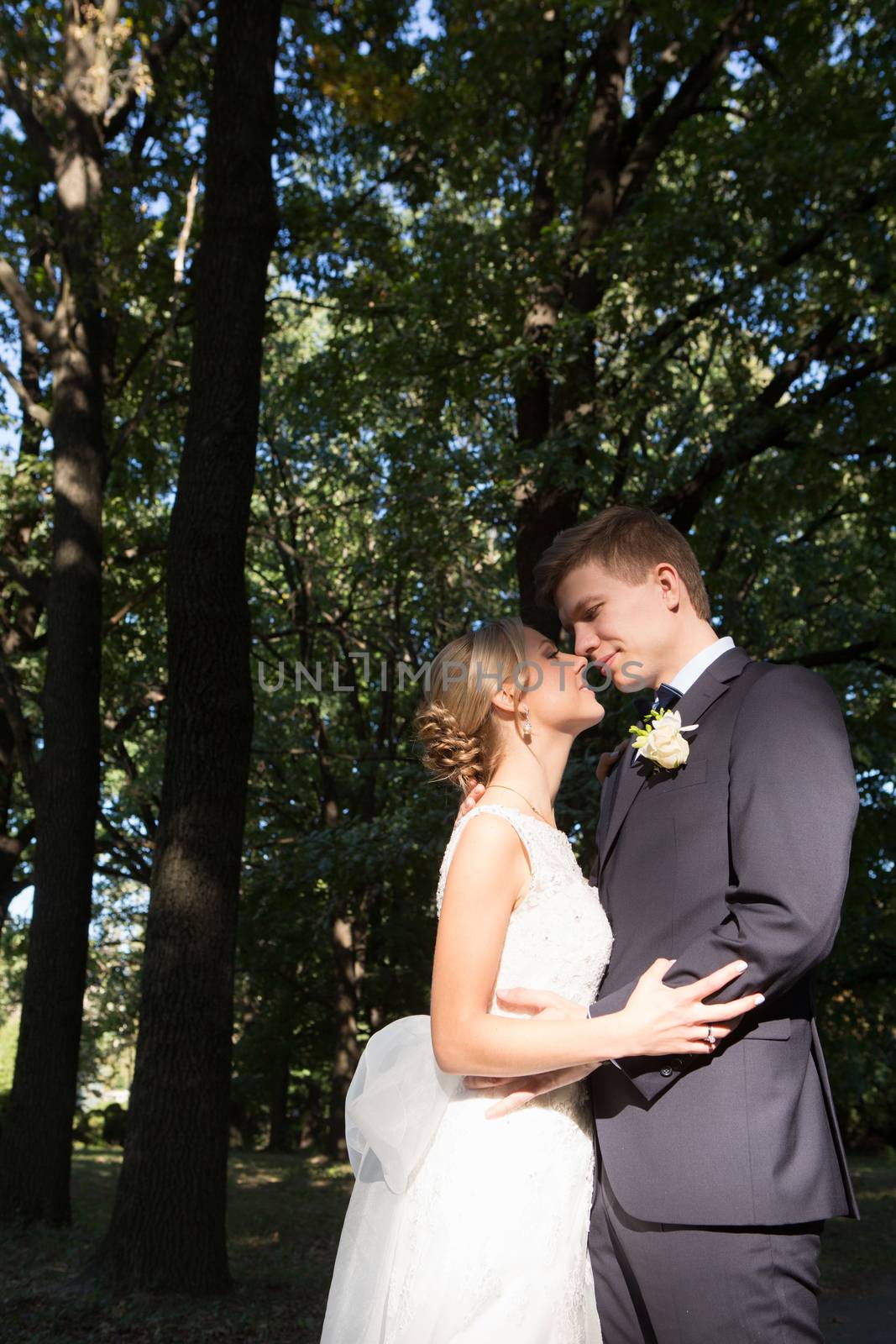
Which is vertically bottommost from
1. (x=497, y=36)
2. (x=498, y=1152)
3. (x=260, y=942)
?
(x=498, y=1152)

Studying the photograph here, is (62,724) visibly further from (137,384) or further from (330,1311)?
(330,1311)

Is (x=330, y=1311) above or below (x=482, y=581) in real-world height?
below

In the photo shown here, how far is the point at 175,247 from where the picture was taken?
487 inches

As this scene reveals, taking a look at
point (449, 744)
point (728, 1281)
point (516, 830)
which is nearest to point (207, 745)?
point (449, 744)

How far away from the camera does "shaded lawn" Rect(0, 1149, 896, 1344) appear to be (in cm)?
659

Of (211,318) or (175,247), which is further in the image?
(175,247)

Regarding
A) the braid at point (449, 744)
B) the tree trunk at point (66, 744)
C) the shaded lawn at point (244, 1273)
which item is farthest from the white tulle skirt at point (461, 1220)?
the tree trunk at point (66, 744)

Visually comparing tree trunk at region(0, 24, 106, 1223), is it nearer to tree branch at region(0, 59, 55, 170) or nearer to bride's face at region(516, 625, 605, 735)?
tree branch at region(0, 59, 55, 170)

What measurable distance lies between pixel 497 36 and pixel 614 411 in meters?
3.74

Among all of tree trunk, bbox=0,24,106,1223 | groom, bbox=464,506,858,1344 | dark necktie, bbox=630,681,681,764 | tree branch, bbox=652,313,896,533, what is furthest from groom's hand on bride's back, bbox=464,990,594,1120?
tree trunk, bbox=0,24,106,1223

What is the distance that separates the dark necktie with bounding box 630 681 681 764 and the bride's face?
29cm

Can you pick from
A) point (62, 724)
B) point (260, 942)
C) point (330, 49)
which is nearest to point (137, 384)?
point (330, 49)

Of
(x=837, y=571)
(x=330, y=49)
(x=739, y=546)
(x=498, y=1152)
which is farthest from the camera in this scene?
(x=837, y=571)

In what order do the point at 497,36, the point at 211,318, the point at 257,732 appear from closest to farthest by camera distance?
the point at 211,318, the point at 497,36, the point at 257,732
